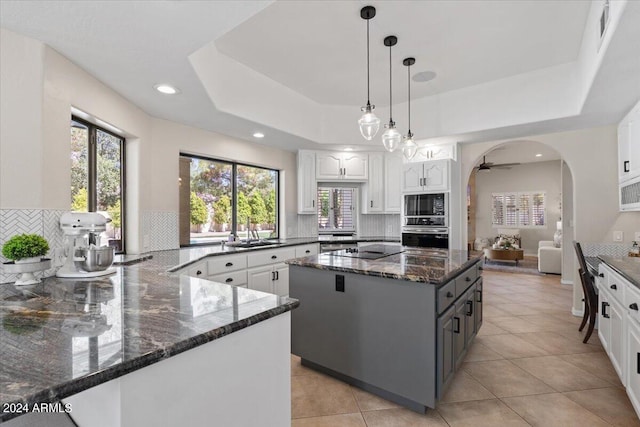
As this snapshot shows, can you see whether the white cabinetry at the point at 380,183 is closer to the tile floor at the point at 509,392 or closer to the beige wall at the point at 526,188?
the tile floor at the point at 509,392

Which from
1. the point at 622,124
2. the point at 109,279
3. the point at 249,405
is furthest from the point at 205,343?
the point at 622,124

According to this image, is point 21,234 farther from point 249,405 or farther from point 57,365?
point 249,405

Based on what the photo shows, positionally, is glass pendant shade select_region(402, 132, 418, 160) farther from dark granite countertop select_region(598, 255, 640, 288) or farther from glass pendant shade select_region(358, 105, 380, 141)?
dark granite countertop select_region(598, 255, 640, 288)

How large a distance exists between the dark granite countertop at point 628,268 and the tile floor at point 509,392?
876 mm

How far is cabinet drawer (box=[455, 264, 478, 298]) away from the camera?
2.26m

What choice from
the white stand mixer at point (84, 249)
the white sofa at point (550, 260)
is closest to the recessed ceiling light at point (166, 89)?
the white stand mixer at point (84, 249)

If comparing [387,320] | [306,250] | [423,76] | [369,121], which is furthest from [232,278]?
[423,76]

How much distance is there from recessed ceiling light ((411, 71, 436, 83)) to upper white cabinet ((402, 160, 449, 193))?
1218mm

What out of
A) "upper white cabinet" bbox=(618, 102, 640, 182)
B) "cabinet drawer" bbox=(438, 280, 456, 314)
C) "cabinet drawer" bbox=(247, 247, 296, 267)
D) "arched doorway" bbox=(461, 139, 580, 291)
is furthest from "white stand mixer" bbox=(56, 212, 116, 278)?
"arched doorway" bbox=(461, 139, 580, 291)

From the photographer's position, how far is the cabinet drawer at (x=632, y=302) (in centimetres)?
176

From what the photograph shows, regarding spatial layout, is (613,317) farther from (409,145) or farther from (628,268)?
(409,145)

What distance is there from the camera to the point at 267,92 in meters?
3.62

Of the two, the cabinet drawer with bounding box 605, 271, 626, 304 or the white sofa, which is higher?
the cabinet drawer with bounding box 605, 271, 626, 304

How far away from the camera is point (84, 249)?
1843 millimetres
